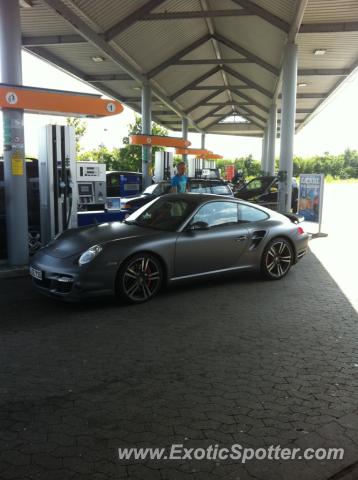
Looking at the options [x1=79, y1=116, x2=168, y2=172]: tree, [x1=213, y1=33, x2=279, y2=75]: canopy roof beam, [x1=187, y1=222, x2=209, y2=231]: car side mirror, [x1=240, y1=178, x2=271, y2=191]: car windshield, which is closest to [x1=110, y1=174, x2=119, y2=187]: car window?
[x1=240, y1=178, x2=271, y2=191]: car windshield

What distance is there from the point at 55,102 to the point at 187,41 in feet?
35.8

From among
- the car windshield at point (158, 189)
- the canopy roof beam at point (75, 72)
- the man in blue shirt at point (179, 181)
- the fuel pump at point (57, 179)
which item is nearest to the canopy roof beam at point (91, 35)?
the canopy roof beam at point (75, 72)

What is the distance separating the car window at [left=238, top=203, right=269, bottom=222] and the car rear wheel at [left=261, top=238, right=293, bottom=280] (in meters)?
0.43

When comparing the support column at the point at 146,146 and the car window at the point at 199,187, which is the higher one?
the support column at the point at 146,146

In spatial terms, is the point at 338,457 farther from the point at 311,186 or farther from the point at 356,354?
the point at 311,186

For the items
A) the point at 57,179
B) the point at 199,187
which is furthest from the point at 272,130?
the point at 57,179

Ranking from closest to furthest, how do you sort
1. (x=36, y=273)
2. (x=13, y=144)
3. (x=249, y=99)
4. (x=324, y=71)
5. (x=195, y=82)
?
(x=36, y=273) < (x=13, y=144) < (x=324, y=71) < (x=195, y=82) < (x=249, y=99)

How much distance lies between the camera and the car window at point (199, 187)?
1424cm

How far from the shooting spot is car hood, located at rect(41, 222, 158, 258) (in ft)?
19.3

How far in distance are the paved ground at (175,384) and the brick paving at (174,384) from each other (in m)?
0.01

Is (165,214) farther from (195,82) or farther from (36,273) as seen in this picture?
(195,82)

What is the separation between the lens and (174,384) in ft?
12.2

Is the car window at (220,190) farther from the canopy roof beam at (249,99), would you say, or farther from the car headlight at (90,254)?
the canopy roof beam at (249,99)

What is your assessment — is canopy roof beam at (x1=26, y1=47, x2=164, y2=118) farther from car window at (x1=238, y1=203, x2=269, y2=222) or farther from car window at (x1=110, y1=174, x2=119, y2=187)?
car window at (x1=238, y1=203, x2=269, y2=222)
